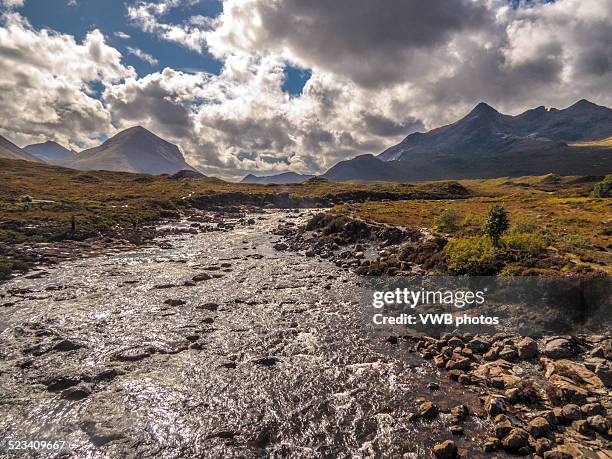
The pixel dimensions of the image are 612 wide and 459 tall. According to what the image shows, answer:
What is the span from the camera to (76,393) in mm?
17375

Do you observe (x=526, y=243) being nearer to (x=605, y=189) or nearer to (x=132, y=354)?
(x=132, y=354)

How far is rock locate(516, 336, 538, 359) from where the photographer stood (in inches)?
760

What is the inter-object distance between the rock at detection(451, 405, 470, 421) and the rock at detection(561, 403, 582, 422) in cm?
384

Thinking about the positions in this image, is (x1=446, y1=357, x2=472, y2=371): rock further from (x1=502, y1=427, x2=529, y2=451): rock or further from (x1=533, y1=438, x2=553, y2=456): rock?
(x1=533, y1=438, x2=553, y2=456): rock

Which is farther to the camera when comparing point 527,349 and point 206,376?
point 527,349

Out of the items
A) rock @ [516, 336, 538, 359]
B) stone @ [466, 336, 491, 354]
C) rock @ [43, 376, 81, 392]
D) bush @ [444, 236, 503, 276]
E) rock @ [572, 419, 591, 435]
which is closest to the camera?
rock @ [572, 419, 591, 435]

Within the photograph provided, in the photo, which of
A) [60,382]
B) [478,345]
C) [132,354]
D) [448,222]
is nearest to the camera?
[60,382]

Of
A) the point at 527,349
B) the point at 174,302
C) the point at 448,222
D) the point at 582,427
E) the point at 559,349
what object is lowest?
the point at 174,302

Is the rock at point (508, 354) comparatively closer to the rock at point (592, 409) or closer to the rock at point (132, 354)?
the rock at point (592, 409)

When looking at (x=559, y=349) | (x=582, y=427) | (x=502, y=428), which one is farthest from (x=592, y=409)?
(x=559, y=349)

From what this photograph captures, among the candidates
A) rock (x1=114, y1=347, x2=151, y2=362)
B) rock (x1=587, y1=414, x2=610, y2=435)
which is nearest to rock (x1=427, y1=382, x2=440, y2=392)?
rock (x1=587, y1=414, x2=610, y2=435)

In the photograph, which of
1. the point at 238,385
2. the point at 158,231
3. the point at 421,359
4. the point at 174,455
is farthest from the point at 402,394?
the point at 158,231

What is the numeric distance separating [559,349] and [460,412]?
27.1ft

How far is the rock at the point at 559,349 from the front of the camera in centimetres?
1873
